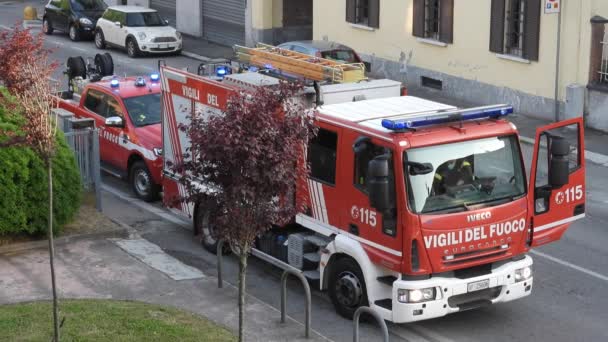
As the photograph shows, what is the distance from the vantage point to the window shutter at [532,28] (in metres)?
23.5

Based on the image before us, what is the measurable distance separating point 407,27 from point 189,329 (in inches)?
696

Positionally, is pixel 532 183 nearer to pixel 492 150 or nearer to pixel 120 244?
pixel 492 150

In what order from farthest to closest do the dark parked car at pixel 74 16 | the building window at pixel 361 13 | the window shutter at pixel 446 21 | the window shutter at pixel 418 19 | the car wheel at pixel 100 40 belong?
the dark parked car at pixel 74 16, the car wheel at pixel 100 40, the building window at pixel 361 13, the window shutter at pixel 418 19, the window shutter at pixel 446 21

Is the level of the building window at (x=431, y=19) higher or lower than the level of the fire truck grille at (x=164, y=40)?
higher

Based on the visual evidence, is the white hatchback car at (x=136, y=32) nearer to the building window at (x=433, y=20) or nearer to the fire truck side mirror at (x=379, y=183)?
the building window at (x=433, y=20)

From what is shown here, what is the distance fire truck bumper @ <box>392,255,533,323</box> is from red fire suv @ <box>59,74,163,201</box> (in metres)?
6.74

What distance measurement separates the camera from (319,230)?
40.8 feet

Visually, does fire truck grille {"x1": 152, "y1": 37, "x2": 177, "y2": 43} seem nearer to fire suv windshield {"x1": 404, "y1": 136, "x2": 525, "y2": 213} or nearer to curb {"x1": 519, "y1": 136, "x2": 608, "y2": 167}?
curb {"x1": 519, "y1": 136, "x2": 608, "y2": 167}

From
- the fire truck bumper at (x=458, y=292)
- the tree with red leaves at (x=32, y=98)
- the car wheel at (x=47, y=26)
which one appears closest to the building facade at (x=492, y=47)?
the fire truck bumper at (x=458, y=292)

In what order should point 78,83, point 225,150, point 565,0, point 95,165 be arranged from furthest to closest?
1. point 565,0
2. point 78,83
3. point 95,165
4. point 225,150

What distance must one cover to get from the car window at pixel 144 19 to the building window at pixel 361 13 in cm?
695

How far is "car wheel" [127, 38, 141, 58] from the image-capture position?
3259 cm

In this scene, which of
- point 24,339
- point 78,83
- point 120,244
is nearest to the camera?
point 24,339

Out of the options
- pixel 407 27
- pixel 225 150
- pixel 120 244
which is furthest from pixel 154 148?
pixel 407 27
